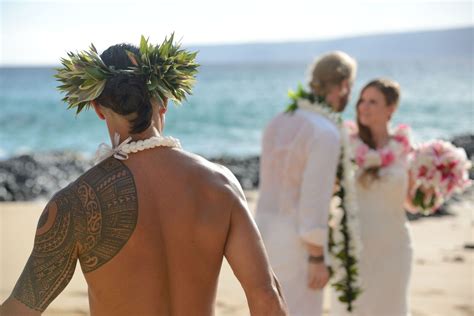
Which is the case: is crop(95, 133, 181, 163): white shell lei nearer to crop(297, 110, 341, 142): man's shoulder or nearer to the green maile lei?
crop(297, 110, 341, 142): man's shoulder

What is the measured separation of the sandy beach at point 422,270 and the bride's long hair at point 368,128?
253cm

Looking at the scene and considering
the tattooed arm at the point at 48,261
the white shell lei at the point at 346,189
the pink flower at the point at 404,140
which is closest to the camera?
the tattooed arm at the point at 48,261

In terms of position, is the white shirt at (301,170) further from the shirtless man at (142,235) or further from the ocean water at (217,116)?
the ocean water at (217,116)

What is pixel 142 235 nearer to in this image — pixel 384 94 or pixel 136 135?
pixel 136 135

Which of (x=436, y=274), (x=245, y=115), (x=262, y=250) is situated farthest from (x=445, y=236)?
(x=245, y=115)

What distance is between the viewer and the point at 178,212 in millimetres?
2857

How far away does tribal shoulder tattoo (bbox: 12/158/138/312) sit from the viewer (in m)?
2.86

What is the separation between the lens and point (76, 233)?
A: 9.41 feet

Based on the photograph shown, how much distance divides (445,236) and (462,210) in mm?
2692

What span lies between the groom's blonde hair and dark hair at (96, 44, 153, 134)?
2.55 meters

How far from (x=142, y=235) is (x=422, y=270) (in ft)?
24.8

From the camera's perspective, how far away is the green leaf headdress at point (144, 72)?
2.93 m

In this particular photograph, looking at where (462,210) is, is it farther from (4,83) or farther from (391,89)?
(4,83)

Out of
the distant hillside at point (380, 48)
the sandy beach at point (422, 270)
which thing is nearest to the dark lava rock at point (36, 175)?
the sandy beach at point (422, 270)
